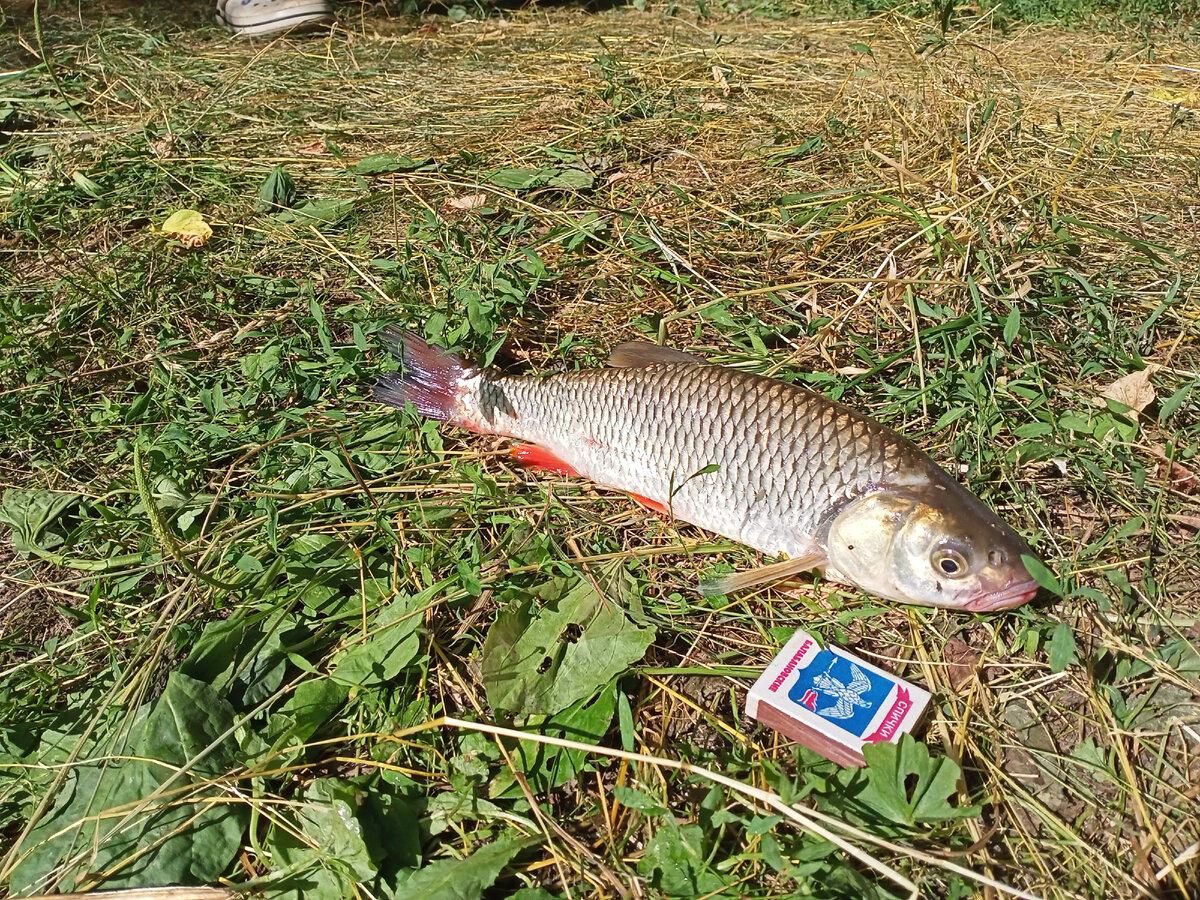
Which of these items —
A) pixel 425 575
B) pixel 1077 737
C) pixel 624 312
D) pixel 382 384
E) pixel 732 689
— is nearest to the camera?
pixel 1077 737

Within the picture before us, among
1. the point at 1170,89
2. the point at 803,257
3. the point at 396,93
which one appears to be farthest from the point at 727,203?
the point at 1170,89

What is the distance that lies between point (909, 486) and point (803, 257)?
4.84 ft

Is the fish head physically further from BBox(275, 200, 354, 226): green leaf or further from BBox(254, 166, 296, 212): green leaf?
BBox(254, 166, 296, 212): green leaf

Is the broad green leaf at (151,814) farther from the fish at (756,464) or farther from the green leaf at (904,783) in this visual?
the green leaf at (904,783)

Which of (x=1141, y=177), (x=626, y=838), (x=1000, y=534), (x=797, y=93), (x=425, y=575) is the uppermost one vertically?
(x=797, y=93)

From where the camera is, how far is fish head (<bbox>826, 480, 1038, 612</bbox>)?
6.37 feet

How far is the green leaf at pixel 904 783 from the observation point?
5.34 feet

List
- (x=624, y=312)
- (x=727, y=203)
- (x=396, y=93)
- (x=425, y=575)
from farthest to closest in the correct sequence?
(x=396, y=93), (x=727, y=203), (x=624, y=312), (x=425, y=575)

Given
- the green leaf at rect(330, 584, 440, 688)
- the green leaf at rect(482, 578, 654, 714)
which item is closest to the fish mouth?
the green leaf at rect(482, 578, 654, 714)

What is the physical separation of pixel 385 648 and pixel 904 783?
1.23 meters

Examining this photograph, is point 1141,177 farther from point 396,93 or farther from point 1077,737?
point 396,93

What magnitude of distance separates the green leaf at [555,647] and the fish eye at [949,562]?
717 millimetres

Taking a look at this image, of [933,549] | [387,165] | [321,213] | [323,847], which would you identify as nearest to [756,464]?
[933,549]

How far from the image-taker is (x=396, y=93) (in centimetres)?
498
